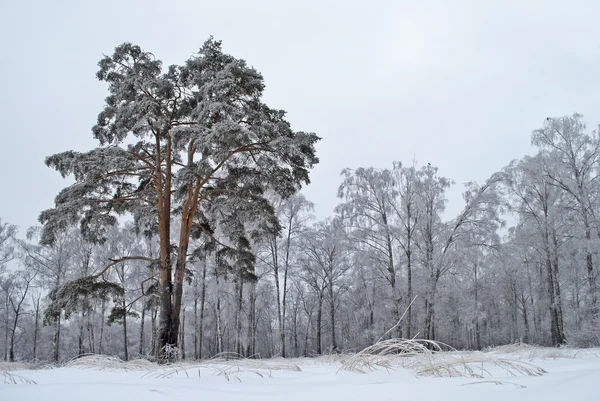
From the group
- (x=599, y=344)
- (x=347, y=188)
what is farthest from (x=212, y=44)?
(x=599, y=344)

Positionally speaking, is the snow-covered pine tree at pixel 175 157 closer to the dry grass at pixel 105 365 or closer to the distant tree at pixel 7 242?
the dry grass at pixel 105 365

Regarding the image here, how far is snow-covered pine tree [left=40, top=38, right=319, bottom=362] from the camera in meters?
8.73

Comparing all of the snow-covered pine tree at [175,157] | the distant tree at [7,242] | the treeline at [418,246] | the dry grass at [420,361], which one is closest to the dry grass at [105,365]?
the dry grass at [420,361]

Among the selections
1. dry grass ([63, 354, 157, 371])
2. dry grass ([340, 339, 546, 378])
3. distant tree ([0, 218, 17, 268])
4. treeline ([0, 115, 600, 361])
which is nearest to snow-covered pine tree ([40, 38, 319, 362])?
treeline ([0, 115, 600, 361])

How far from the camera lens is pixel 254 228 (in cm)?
1731

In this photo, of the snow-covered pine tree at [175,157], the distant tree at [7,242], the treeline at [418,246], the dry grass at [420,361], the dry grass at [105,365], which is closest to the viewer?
the dry grass at [420,361]

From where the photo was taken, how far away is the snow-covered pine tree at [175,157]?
8727mm

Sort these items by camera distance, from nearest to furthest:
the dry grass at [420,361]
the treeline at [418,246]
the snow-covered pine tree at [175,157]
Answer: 1. the dry grass at [420,361]
2. the snow-covered pine tree at [175,157]
3. the treeline at [418,246]

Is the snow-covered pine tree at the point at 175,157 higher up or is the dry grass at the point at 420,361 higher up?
the snow-covered pine tree at the point at 175,157

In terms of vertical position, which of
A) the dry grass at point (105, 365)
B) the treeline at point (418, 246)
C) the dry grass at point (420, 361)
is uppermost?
the treeline at point (418, 246)

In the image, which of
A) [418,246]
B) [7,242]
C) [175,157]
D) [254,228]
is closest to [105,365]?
[175,157]

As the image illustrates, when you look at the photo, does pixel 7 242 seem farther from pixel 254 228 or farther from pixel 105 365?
pixel 105 365

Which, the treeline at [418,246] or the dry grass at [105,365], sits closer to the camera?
the dry grass at [105,365]

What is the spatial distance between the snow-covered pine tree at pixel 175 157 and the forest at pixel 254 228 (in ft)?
0.15
